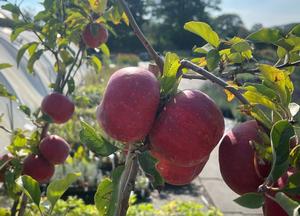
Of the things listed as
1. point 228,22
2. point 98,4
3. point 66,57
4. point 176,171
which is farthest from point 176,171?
point 228,22

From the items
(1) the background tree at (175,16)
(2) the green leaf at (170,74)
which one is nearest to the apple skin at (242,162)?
(2) the green leaf at (170,74)

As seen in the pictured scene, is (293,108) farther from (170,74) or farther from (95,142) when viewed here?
(95,142)

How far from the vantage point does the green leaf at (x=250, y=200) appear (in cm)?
43

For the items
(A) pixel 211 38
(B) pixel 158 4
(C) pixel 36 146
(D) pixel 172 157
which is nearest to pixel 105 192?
(D) pixel 172 157

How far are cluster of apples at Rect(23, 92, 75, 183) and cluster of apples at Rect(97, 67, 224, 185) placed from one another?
32.6 inches

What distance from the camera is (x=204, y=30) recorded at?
25.5 inches

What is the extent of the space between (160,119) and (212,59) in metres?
0.19

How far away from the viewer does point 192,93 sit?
509 millimetres

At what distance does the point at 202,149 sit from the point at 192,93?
0.07 meters

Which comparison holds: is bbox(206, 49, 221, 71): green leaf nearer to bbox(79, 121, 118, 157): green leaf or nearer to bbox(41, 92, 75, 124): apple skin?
bbox(79, 121, 118, 157): green leaf

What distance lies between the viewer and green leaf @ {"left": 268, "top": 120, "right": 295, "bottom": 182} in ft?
1.40

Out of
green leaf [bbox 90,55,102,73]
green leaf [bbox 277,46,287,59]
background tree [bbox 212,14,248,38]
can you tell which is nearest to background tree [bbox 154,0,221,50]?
background tree [bbox 212,14,248,38]

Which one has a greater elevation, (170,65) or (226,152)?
(170,65)

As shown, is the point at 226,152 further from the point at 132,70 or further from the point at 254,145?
the point at 132,70
